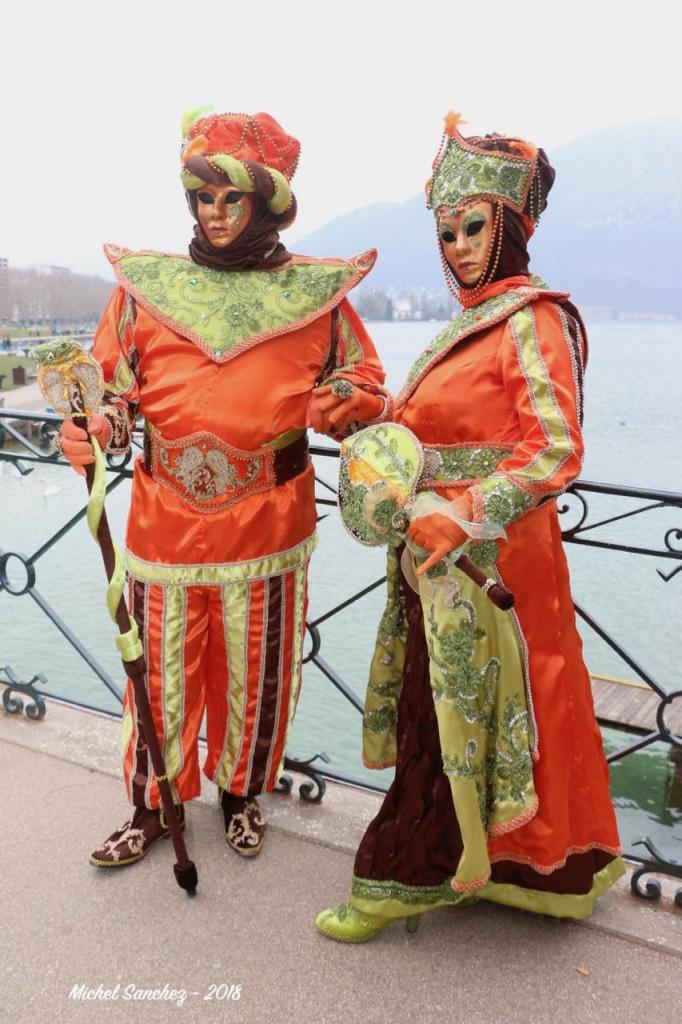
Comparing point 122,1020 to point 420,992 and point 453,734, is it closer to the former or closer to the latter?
point 420,992

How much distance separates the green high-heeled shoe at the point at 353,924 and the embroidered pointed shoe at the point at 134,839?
474 millimetres

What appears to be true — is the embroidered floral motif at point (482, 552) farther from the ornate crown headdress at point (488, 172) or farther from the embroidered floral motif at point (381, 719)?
the ornate crown headdress at point (488, 172)

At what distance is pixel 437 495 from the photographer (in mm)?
1496

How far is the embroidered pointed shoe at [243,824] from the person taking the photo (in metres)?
1.99

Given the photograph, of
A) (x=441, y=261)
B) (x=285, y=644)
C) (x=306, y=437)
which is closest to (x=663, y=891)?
(x=285, y=644)

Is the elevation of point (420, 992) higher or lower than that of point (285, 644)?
lower

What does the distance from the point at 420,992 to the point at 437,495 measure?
3.25 feet

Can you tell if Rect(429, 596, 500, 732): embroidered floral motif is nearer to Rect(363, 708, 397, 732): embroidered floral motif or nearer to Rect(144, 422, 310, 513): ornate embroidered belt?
Rect(363, 708, 397, 732): embroidered floral motif

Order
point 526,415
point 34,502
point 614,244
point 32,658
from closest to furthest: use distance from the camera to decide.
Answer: point 526,415 < point 32,658 < point 34,502 < point 614,244

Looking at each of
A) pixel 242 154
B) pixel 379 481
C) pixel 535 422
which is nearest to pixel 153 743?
pixel 379 481

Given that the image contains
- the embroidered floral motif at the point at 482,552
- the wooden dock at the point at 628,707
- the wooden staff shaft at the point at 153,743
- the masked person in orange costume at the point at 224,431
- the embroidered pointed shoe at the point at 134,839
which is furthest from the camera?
the wooden dock at the point at 628,707

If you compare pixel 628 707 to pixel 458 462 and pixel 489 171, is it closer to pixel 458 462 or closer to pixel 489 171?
pixel 458 462

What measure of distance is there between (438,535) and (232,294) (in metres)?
0.83

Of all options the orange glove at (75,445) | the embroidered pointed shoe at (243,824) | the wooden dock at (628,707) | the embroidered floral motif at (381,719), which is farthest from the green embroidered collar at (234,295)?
the wooden dock at (628,707)
